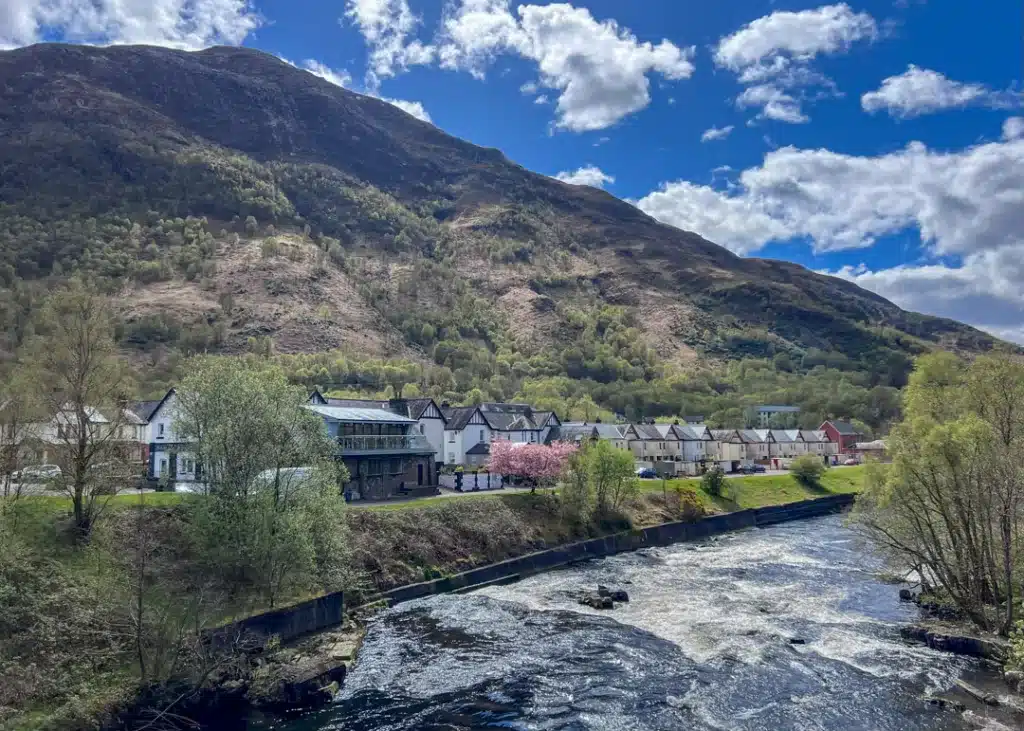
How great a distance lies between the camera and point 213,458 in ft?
121

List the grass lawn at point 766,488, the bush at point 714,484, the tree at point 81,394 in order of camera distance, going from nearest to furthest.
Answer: the tree at point 81,394, the grass lawn at point 766,488, the bush at point 714,484

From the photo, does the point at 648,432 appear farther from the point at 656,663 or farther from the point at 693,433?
the point at 656,663

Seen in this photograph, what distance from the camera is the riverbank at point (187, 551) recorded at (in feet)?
77.7

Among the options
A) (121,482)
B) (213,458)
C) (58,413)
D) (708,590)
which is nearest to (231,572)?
(213,458)

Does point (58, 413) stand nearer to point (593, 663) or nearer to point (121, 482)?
point (121, 482)

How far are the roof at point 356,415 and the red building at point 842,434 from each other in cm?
10846

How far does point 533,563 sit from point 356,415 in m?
22.0

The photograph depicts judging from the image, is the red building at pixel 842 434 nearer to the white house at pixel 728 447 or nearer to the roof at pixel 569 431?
the white house at pixel 728 447

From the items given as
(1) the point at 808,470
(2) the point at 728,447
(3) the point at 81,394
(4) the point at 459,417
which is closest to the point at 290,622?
(3) the point at 81,394

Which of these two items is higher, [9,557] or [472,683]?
[9,557]

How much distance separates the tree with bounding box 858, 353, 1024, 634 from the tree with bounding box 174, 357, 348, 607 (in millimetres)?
29861

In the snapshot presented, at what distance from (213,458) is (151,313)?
144209 millimetres

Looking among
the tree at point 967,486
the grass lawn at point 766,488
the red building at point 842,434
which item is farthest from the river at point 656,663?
the red building at point 842,434

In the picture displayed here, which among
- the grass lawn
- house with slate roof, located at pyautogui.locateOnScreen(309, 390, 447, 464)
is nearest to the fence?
house with slate roof, located at pyautogui.locateOnScreen(309, 390, 447, 464)
